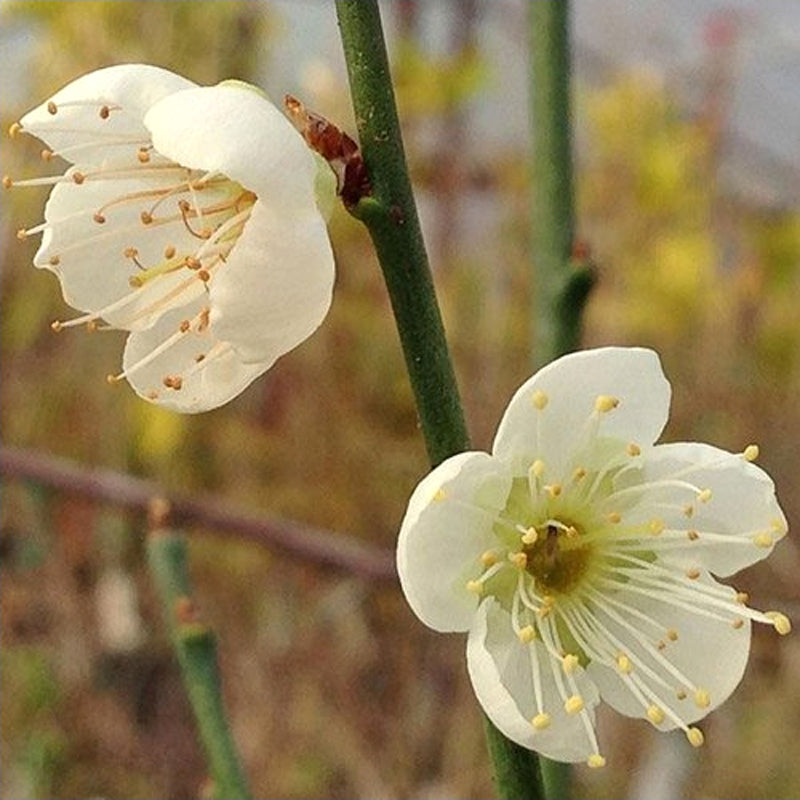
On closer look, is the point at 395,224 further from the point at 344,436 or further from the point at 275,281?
the point at 344,436

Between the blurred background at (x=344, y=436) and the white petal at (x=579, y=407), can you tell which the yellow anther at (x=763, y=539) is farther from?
the blurred background at (x=344, y=436)

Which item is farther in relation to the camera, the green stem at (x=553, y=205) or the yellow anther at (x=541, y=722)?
the green stem at (x=553, y=205)

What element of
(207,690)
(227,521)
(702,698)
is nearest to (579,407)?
(702,698)

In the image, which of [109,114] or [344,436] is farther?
[344,436]

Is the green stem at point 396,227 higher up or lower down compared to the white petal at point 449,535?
higher up

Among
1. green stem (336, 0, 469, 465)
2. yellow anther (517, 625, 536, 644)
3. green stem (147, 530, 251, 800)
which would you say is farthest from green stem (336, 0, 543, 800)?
green stem (147, 530, 251, 800)

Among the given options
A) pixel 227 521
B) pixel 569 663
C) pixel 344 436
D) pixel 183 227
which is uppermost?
pixel 183 227

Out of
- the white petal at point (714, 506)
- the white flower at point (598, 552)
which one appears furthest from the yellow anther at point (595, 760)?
the white petal at point (714, 506)
